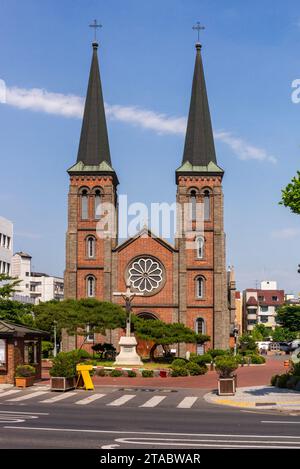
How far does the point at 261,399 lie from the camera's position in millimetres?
28203

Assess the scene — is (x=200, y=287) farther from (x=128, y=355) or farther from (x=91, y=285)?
(x=128, y=355)

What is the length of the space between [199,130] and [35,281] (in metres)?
96.7

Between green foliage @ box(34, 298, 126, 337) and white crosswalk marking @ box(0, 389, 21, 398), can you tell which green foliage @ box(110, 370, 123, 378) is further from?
white crosswalk marking @ box(0, 389, 21, 398)

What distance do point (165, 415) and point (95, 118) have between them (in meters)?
53.7

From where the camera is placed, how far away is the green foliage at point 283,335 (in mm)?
121675

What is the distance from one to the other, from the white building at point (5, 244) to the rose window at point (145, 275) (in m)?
17.9

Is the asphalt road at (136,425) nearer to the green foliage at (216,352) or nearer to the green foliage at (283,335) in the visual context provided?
the green foliage at (216,352)

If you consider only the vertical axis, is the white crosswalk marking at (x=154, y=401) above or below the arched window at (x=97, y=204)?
below

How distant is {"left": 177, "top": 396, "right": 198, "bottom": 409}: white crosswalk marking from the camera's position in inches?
1039

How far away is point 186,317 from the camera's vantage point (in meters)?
68.8

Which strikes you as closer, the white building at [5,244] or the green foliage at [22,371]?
the green foliage at [22,371]

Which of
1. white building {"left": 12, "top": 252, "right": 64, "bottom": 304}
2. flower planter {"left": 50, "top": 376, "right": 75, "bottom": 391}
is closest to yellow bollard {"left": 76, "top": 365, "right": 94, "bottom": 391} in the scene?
flower planter {"left": 50, "top": 376, "right": 75, "bottom": 391}

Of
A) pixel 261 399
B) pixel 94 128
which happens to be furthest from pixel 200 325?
pixel 261 399

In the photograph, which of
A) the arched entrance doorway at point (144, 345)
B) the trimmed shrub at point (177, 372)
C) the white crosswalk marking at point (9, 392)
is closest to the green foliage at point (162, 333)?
the trimmed shrub at point (177, 372)
